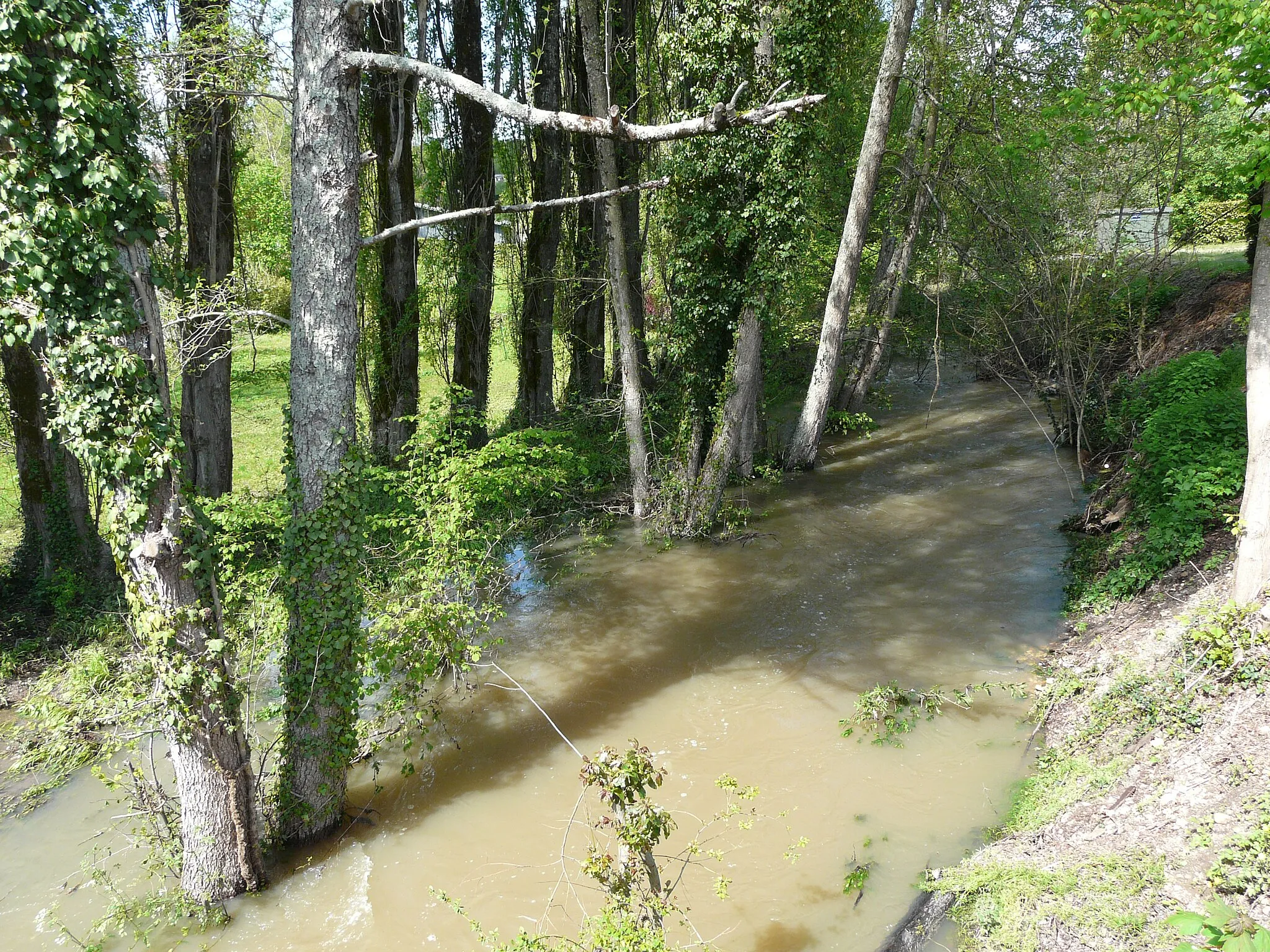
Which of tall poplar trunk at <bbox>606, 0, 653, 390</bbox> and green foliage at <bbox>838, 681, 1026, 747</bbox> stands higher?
tall poplar trunk at <bbox>606, 0, 653, 390</bbox>

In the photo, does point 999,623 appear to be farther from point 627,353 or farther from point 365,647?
point 365,647

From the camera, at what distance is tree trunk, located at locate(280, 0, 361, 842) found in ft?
17.8

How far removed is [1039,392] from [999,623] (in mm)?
8080

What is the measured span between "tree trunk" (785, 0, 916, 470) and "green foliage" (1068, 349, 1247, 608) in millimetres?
A: 4542

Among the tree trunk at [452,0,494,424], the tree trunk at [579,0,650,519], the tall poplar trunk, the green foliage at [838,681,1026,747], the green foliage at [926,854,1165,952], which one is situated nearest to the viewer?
the green foliage at [926,854,1165,952]

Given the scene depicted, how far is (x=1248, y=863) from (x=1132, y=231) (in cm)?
997

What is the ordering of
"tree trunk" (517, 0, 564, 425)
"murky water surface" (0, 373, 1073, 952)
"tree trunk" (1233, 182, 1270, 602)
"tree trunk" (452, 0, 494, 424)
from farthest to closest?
"tree trunk" (517, 0, 564, 425) → "tree trunk" (452, 0, 494, 424) → "tree trunk" (1233, 182, 1270, 602) → "murky water surface" (0, 373, 1073, 952)

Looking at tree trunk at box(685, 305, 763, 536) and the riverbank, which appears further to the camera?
tree trunk at box(685, 305, 763, 536)

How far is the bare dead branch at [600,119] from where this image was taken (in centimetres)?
418

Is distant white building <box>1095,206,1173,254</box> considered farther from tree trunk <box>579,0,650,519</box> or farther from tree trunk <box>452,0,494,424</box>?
tree trunk <box>452,0,494,424</box>

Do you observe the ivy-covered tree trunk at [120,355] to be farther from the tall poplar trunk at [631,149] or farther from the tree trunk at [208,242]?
the tall poplar trunk at [631,149]

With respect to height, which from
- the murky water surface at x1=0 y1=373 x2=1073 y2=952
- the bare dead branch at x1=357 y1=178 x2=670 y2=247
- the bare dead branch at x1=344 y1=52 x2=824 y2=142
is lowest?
the murky water surface at x1=0 y1=373 x2=1073 y2=952

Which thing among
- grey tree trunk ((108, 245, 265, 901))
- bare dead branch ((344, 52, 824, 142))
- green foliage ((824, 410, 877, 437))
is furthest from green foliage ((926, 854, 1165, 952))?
green foliage ((824, 410, 877, 437))

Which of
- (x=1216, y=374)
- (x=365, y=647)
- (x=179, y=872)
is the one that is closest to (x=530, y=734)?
(x=365, y=647)
